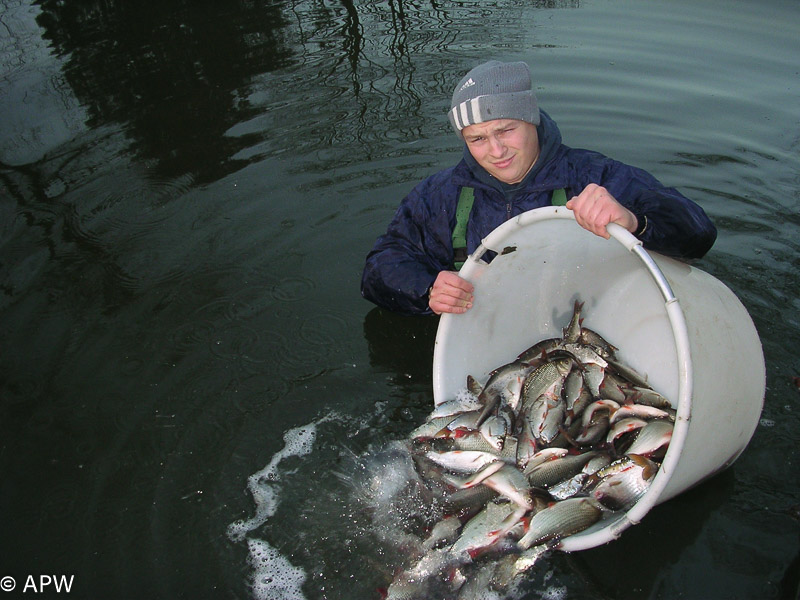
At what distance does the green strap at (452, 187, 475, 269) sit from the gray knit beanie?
0.45 m

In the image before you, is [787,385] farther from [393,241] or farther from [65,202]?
[65,202]

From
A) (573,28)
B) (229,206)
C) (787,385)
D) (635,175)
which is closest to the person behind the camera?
(635,175)

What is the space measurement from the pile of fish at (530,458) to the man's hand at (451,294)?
436 mm

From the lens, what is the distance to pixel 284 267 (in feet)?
16.6

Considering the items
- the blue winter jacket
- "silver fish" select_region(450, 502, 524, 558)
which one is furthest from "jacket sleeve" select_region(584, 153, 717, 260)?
"silver fish" select_region(450, 502, 524, 558)

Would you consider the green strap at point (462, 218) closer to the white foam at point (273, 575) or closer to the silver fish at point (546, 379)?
the silver fish at point (546, 379)

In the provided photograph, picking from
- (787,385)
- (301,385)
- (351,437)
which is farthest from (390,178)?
(787,385)

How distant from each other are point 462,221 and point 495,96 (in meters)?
0.73

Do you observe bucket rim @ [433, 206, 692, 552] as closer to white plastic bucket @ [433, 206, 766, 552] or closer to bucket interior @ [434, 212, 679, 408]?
white plastic bucket @ [433, 206, 766, 552]

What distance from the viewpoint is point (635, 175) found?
3420mm

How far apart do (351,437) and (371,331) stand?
928 millimetres

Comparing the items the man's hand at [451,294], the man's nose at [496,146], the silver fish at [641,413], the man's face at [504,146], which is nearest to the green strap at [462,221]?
the man's face at [504,146]

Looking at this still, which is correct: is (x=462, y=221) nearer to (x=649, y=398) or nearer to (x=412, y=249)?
(x=412, y=249)

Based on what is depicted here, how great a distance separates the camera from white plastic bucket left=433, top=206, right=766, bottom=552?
2436mm
